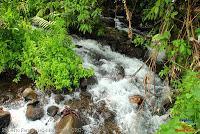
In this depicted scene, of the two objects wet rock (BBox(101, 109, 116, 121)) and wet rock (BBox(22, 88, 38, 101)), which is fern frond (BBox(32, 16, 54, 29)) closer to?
wet rock (BBox(22, 88, 38, 101))

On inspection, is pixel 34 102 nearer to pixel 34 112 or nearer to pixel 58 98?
pixel 34 112

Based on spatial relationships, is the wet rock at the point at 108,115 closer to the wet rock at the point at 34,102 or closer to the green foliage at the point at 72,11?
the wet rock at the point at 34,102

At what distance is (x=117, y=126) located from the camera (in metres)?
5.82

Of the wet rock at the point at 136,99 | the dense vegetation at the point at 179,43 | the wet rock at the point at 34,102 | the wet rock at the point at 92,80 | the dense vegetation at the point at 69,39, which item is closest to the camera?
the dense vegetation at the point at 179,43

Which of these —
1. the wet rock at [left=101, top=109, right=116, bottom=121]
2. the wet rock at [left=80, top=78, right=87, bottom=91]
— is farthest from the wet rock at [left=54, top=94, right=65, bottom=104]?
the wet rock at [left=101, top=109, right=116, bottom=121]

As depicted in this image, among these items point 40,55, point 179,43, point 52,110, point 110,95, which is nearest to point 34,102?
point 52,110

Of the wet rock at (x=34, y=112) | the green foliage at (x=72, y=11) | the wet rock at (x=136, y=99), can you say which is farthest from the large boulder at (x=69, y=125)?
the green foliage at (x=72, y=11)

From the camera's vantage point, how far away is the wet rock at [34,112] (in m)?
5.77

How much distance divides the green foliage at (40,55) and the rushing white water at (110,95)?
393 mm

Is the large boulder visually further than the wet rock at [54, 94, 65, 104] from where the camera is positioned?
No

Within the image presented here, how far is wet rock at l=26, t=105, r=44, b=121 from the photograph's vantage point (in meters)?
5.77

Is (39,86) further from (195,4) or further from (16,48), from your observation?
(195,4)

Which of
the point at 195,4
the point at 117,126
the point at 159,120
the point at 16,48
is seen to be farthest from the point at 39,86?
the point at 195,4

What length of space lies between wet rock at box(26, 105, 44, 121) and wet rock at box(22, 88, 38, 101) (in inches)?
8.8
